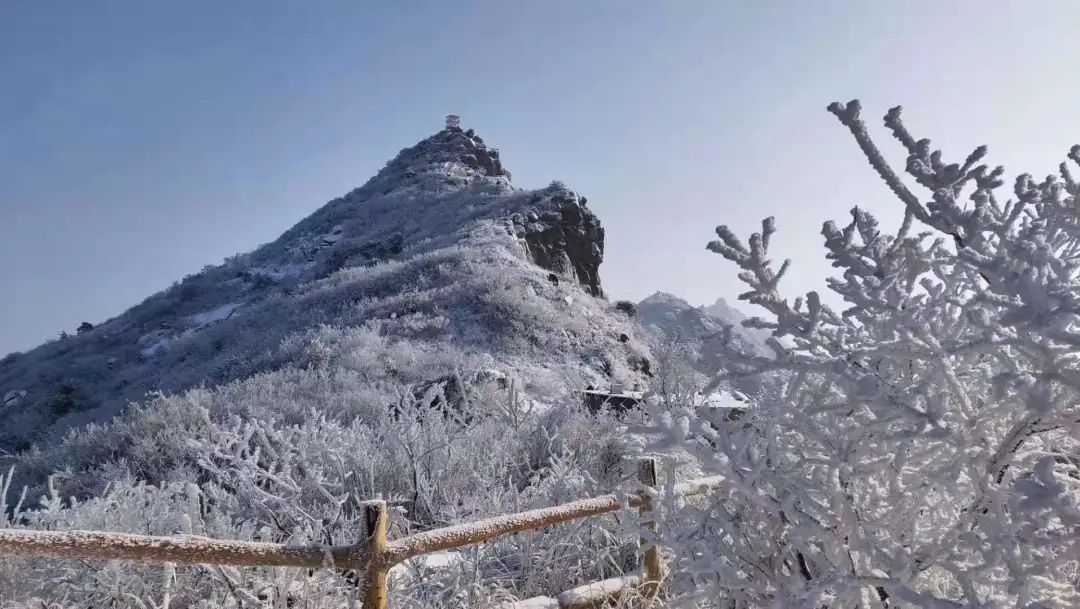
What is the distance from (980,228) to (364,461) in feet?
15.3

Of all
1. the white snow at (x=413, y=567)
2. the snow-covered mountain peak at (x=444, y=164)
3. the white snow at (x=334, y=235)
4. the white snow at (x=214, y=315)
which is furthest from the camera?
the snow-covered mountain peak at (x=444, y=164)

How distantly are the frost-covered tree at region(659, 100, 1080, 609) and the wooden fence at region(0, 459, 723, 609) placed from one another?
0.44 m

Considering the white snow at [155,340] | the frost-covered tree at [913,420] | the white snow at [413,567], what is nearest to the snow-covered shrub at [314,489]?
the white snow at [413,567]

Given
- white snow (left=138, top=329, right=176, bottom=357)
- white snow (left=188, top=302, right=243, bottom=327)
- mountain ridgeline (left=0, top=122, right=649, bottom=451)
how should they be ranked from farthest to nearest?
white snow (left=188, top=302, right=243, bottom=327) < white snow (left=138, top=329, right=176, bottom=357) < mountain ridgeline (left=0, top=122, right=649, bottom=451)

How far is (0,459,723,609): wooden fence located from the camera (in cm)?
182

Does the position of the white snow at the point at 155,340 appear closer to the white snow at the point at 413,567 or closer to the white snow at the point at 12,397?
the white snow at the point at 12,397

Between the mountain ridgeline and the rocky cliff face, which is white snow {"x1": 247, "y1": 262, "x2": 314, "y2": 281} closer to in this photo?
the mountain ridgeline

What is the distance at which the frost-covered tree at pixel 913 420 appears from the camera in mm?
1243

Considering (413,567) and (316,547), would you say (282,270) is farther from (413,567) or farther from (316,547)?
(316,547)

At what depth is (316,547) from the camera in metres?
2.29

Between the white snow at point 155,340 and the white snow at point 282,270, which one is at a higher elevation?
the white snow at point 282,270

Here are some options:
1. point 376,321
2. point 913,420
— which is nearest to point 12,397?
point 376,321

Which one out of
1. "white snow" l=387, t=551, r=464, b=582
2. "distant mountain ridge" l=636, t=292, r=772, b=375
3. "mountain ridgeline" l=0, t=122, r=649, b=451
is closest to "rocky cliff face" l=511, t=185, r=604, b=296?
"mountain ridgeline" l=0, t=122, r=649, b=451

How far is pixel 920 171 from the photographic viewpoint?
138 cm
